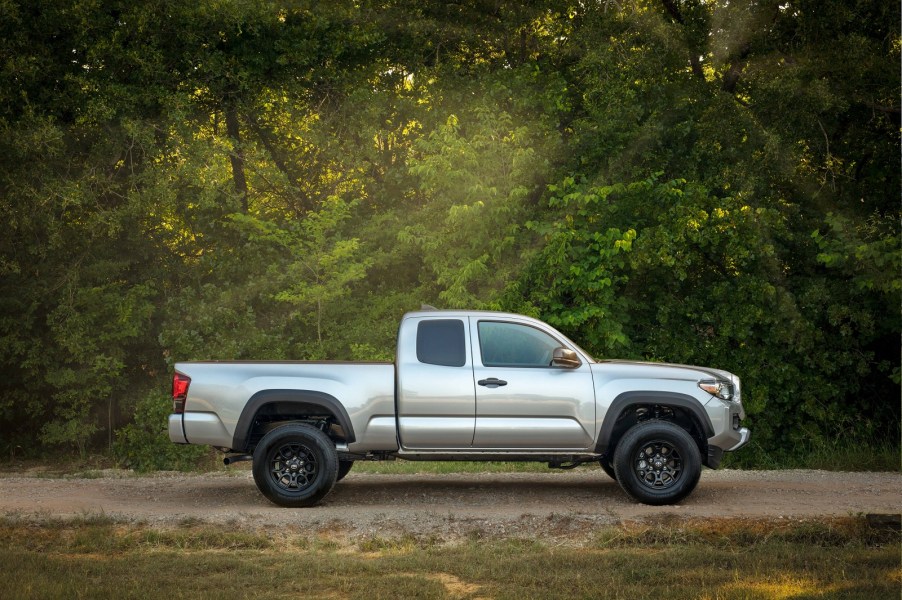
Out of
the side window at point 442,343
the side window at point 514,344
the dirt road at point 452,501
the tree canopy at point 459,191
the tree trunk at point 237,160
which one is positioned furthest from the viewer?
the tree trunk at point 237,160

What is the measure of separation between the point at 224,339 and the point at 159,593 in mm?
11929

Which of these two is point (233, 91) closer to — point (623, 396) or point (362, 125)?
point (362, 125)

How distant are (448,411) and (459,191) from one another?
8.20 m

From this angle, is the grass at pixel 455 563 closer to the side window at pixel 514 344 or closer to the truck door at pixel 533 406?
the truck door at pixel 533 406

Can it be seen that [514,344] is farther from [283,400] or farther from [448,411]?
[283,400]

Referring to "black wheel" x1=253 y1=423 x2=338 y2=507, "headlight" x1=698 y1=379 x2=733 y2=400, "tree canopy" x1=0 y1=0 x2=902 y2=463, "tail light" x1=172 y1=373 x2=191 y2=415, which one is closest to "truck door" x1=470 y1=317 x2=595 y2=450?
"headlight" x1=698 y1=379 x2=733 y2=400

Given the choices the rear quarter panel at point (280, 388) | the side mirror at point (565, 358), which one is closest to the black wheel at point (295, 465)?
the rear quarter panel at point (280, 388)

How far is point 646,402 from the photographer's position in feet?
35.2

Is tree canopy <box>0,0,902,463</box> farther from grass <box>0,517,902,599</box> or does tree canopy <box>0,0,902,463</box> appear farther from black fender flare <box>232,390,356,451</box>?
grass <box>0,517,902,599</box>

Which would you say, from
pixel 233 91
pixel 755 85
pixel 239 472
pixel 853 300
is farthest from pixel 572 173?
pixel 239 472

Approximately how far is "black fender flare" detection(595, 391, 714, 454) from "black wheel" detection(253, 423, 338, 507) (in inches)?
109

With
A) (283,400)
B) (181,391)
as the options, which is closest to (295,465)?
(283,400)

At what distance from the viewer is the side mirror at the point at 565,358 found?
10.5m

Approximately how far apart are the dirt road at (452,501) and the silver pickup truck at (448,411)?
47 centimetres
